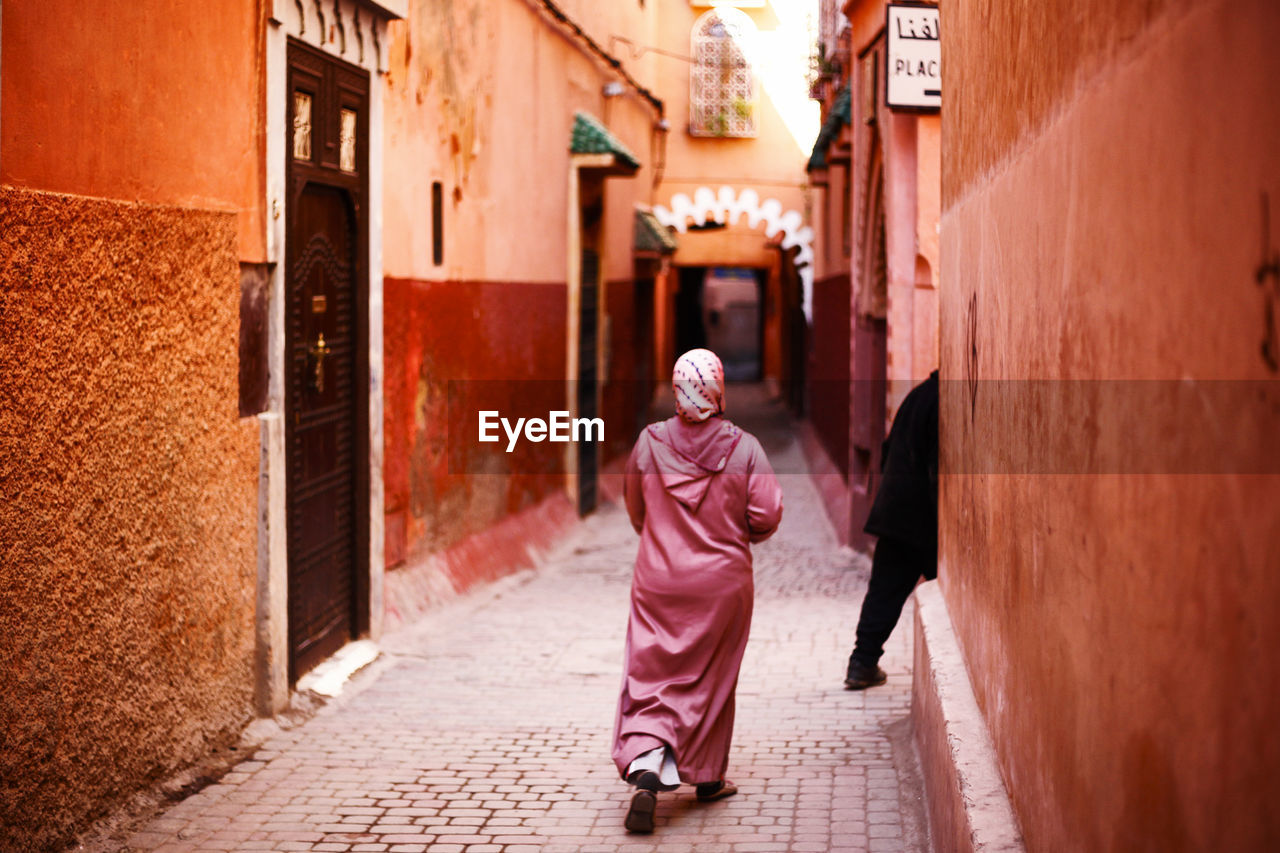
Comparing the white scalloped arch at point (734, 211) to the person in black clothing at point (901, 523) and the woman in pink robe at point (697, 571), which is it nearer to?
the person in black clothing at point (901, 523)

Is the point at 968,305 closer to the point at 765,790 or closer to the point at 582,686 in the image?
the point at 765,790

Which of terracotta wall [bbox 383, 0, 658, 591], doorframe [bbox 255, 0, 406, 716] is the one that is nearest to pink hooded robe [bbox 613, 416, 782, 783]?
doorframe [bbox 255, 0, 406, 716]

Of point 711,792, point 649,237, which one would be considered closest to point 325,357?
point 711,792

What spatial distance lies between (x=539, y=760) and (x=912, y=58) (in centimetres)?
494

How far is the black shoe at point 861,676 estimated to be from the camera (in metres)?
7.01

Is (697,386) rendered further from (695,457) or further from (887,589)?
(887,589)

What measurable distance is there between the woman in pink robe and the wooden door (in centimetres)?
204

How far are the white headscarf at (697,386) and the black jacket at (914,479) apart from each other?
1566 mm

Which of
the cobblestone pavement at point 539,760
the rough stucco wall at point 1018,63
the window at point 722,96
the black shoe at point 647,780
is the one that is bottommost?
the cobblestone pavement at point 539,760

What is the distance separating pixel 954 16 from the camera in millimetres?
5660

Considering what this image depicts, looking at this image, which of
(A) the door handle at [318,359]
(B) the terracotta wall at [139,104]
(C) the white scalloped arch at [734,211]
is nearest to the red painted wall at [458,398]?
(A) the door handle at [318,359]

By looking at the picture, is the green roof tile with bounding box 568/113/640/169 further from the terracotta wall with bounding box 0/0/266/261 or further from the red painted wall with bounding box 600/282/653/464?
the terracotta wall with bounding box 0/0/266/261

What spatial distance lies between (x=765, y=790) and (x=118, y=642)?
2.38 m

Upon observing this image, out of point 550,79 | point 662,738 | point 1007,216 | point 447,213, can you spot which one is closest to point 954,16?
point 1007,216
